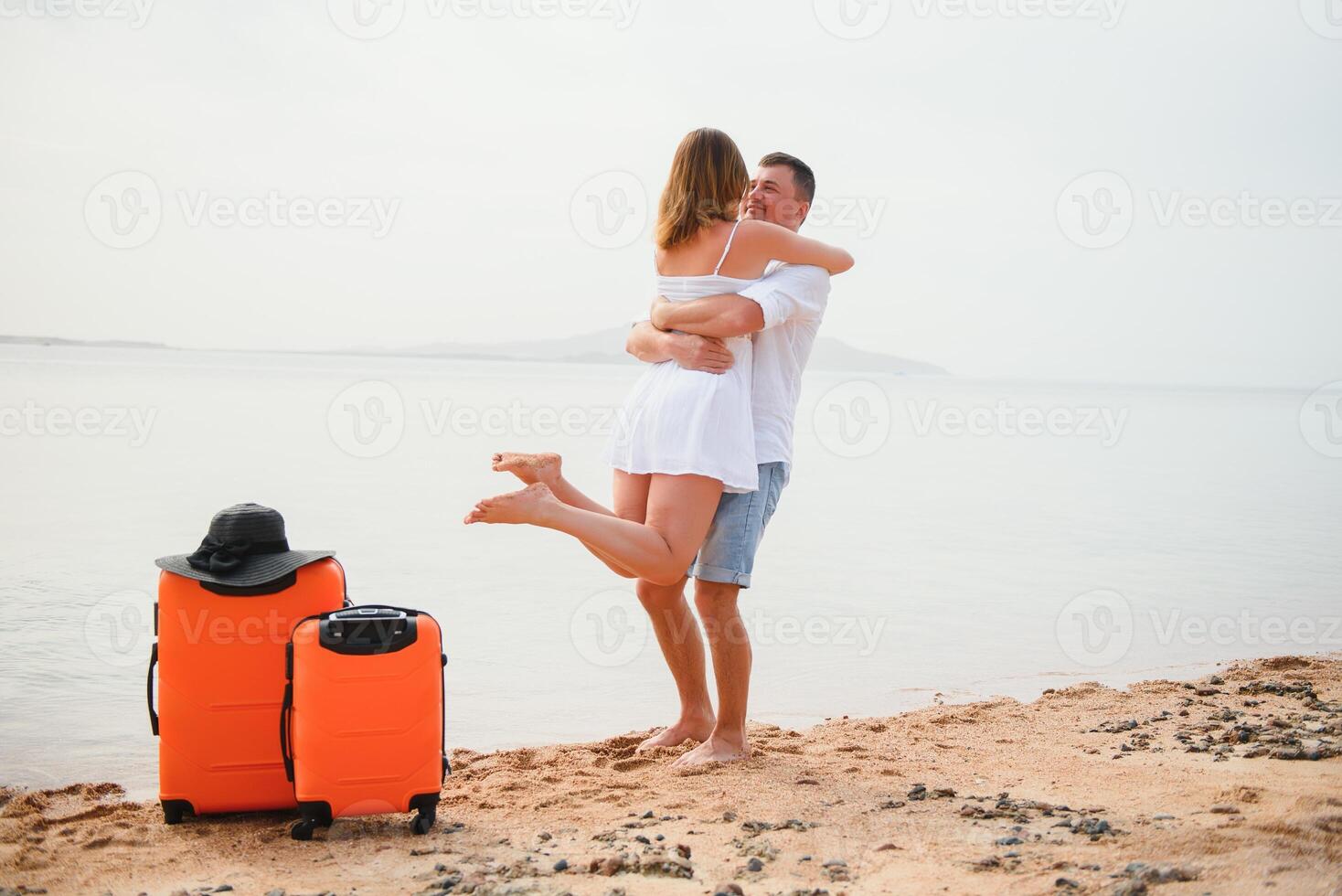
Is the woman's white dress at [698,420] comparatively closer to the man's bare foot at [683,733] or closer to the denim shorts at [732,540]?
the denim shorts at [732,540]

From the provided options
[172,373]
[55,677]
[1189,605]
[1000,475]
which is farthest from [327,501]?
[172,373]

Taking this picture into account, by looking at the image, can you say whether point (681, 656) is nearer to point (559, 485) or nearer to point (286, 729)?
point (559, 485)

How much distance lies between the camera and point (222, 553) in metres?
3.04

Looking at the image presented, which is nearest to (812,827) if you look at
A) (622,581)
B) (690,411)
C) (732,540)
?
(732,540)

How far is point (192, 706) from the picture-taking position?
3.00 metres

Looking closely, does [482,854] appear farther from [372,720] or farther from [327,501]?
[327,501]

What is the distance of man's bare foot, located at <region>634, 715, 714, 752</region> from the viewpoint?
12.9ft

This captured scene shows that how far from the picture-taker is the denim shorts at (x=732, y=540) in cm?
360

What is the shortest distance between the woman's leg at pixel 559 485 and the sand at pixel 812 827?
0.79 meters

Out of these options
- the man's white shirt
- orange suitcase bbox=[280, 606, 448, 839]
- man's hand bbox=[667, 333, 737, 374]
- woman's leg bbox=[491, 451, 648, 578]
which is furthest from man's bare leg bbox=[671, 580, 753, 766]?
orange suitcase bbox=[280, 606, 448, 839]

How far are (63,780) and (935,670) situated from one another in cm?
380

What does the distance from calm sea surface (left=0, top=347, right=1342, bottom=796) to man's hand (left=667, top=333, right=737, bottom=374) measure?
1.72m

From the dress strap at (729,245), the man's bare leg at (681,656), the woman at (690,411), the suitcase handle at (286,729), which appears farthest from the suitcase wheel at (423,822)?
the dress strap at (729,245)

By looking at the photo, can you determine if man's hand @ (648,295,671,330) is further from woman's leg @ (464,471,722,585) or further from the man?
woman's leg @ (464,471,722,585)
